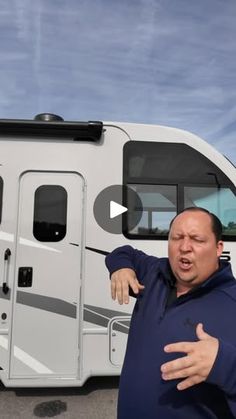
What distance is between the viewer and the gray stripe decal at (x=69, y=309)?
3910mm

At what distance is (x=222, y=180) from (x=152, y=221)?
0.89 m

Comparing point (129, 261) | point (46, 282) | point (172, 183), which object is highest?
point (172, 183)

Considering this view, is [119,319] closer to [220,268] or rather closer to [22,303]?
[22,303]

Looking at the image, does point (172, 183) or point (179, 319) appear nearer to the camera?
point (179, 319)

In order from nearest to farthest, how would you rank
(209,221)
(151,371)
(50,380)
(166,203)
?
(151,371)
(209,221)
(50,380)
(166,203)

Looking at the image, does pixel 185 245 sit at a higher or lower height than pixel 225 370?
higher

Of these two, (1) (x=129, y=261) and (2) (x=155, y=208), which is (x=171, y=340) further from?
(2) (x=155, y=208)

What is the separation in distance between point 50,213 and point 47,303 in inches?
36.4

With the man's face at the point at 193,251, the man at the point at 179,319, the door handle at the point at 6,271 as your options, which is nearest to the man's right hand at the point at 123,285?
the man at the point at 179,319

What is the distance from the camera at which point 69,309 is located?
395 centimetres

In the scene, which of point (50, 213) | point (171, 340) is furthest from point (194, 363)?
point (50, 213)

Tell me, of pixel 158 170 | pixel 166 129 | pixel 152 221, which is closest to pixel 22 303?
pixel 152 221

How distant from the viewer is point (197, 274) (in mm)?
1664

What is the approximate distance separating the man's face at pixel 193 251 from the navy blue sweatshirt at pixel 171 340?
5cm
